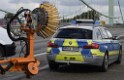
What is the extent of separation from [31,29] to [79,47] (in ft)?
10.9

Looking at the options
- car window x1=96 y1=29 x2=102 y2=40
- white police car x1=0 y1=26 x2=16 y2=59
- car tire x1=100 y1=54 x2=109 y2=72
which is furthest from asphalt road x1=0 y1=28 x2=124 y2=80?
white police car x1=0 y1=26 x2=16 y2=59

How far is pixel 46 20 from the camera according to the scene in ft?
30.5

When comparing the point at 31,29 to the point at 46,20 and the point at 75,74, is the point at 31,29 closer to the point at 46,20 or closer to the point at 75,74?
the point at 46,20

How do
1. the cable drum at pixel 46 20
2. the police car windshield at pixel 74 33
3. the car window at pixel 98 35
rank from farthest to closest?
the car window at pixel 98 35 < the police car windshield at pixel 74 33 < the cable drum at pixel 46 20

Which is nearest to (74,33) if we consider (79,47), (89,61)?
(79,47)

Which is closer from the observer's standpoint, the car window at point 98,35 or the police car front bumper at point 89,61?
the police car front bumper at point 89,61

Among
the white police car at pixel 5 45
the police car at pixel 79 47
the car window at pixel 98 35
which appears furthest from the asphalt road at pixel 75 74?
the white police car at pixel 5 45

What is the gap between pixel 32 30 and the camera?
903 cm

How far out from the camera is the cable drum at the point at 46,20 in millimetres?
9288

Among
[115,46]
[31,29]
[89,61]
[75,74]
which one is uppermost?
[31,29]

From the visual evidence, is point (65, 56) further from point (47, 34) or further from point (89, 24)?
point (47, 34)

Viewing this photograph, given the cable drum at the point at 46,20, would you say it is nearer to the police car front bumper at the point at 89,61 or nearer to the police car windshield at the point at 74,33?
the police car front bumper at the point at 89,61

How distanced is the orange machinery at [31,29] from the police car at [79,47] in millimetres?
2792

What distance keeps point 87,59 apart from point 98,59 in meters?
0.39
